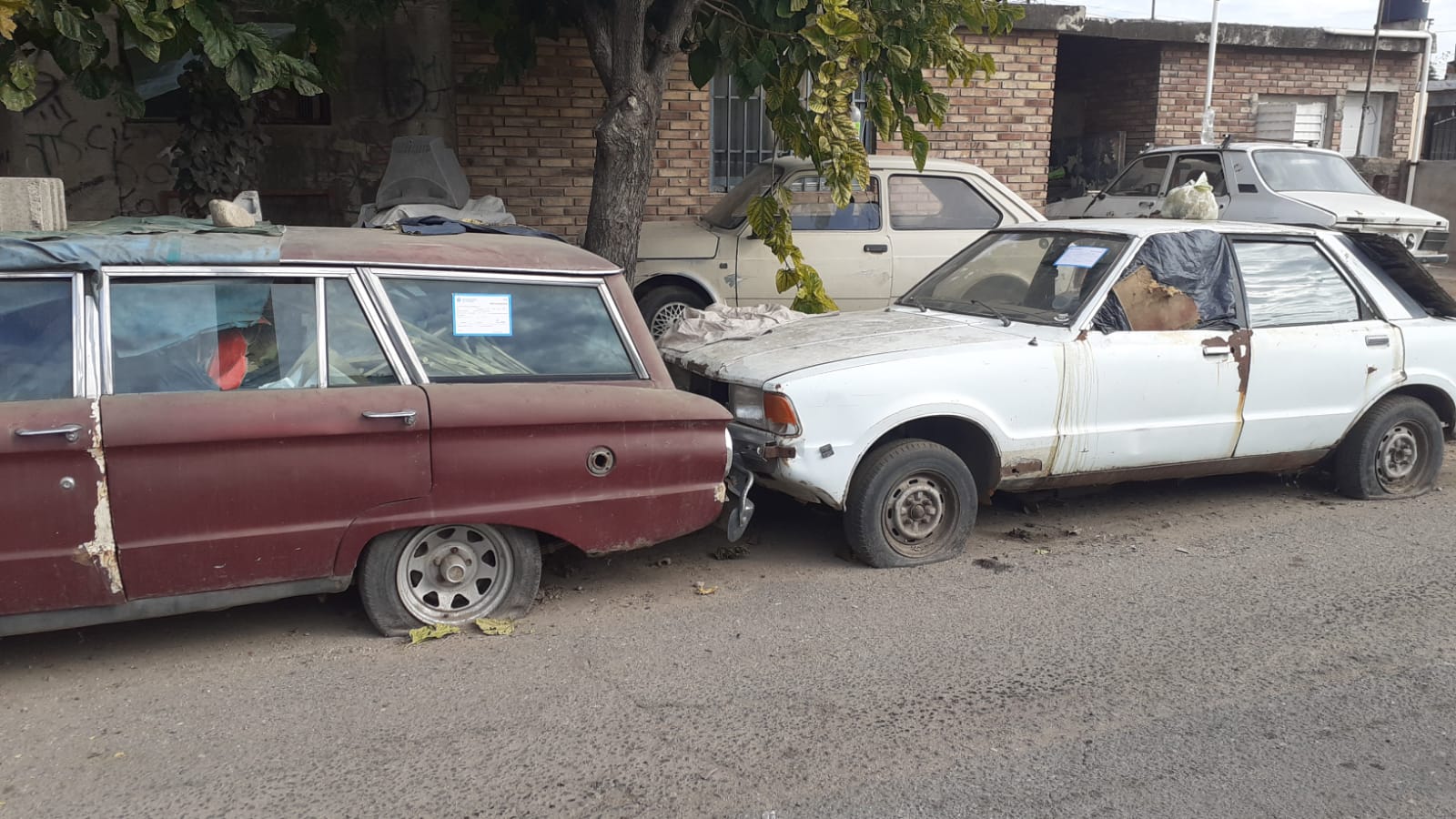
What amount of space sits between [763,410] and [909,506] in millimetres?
835

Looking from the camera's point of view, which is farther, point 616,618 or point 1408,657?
point 616,618

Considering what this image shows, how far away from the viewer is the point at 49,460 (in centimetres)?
370

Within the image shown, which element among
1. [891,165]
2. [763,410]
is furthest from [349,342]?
[891,165]

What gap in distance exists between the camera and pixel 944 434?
550 cm

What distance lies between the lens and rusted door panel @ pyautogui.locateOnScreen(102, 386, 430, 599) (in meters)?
3.83

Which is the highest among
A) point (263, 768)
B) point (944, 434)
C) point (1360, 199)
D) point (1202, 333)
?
point (1360, 199)

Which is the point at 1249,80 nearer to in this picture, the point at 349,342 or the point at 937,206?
the point at 937,206

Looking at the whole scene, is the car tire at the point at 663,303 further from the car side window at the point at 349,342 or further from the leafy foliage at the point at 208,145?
the car side window at the point at 349,342

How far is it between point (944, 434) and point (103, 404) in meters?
3.58

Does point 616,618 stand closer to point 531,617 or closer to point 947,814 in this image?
point 531,617

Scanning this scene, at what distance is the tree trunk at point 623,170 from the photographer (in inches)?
280

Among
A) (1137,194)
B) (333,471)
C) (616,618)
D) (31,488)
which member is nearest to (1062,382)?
(616,618)

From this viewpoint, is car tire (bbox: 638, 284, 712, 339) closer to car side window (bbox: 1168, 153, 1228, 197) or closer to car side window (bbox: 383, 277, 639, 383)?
car side window (bbox: 383, 277, 639, 383)

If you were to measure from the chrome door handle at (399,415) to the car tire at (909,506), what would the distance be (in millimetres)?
1970
